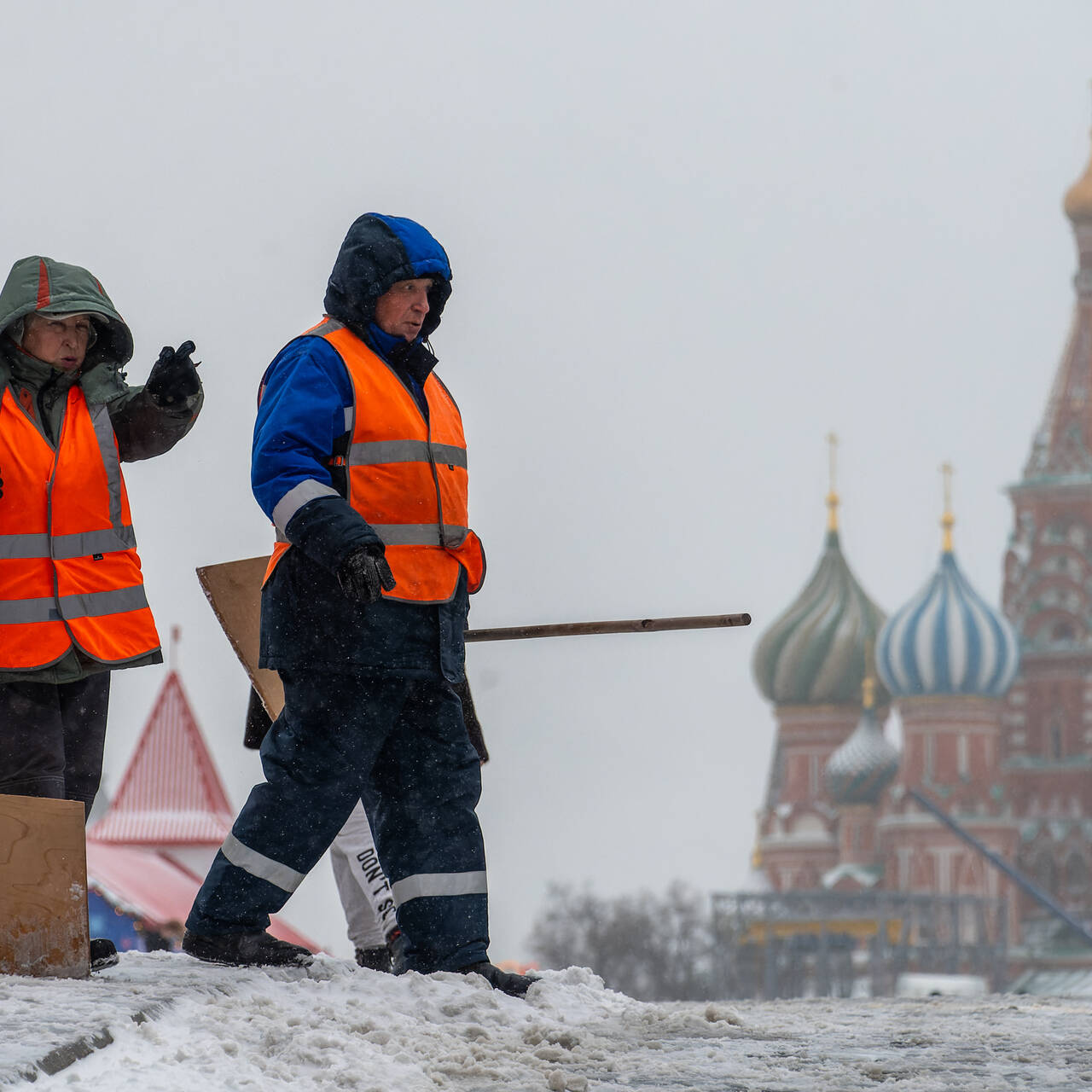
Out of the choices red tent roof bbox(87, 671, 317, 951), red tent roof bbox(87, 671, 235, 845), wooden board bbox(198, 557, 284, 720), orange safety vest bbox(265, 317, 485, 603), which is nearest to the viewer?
orange safety vest bbox(265, 317, 485, 603)

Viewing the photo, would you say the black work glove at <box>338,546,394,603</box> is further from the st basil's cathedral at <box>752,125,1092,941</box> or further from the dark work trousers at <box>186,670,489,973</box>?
the st basil's cathedral at <box>752,125,1092,941</box>

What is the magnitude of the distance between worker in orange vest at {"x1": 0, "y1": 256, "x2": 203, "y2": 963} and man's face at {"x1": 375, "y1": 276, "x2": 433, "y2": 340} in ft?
1.15

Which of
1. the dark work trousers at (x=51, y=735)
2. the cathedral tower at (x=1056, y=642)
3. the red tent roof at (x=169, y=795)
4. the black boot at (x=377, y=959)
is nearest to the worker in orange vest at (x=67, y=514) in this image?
the dark work trousers at (x=51, y=735)

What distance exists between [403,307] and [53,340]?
610mm

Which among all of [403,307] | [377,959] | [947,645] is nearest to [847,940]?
[947,645]

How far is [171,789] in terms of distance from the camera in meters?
23.2

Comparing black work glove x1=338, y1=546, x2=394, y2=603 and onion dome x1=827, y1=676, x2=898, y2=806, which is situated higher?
black work glove x1=338, y1=546, x2=394, y2=603

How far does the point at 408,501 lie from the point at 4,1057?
57.2 inches

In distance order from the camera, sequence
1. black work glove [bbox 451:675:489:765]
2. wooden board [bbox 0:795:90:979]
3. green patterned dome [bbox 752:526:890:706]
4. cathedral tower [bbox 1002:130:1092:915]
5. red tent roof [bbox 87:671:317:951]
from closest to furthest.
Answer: wooden board [bbox 0:795:90:979] → black work glove [bbox 451:675:489:765] → red tent roof [bbox 87:671:317:951] → cathedral tower [bbox 1002:130:1092:915] → green patterned dome [bbox 752:526:890:706]

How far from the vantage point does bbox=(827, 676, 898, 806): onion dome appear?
71.6 meters

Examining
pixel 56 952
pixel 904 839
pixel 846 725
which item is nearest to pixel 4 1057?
pixel 56 952

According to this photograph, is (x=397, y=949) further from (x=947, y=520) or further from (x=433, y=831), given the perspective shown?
(x=947, y=520)

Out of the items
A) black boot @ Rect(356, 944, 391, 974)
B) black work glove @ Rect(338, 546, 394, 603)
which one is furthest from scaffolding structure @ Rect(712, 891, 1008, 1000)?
black work glove @ Rect(338, 546, 394, 603)

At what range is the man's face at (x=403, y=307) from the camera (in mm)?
4121
